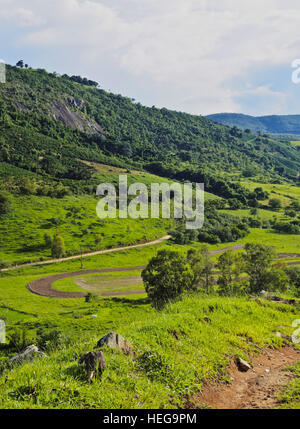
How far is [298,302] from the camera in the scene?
16.7m

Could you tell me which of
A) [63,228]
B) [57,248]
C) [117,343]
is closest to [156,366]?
[117,343]

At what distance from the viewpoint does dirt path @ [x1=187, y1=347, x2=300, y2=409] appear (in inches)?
294

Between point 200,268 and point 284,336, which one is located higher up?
point 284,336

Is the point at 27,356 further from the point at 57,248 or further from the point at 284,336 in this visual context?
the point at 57,248

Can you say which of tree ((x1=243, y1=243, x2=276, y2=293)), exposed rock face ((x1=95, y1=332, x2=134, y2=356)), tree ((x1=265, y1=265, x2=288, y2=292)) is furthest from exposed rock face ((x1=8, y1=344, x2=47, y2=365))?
tree ((x1=243, y1=243, x2=276, y2=293))

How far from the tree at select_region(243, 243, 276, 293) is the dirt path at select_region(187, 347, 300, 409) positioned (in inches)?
1854

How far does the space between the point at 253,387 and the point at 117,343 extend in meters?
4.31

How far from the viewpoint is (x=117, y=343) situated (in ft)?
28.6

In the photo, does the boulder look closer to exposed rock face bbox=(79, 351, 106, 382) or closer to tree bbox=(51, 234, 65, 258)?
exposed rock face bbox=(79, 351, 106, 382)

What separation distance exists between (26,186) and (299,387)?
15093 centimetres

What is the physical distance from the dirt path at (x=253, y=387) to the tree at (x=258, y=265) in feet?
154

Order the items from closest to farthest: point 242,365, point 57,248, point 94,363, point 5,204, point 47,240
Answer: point 94,363 < point 242,365 < point 57,248 < point 47,240 < point 5,204

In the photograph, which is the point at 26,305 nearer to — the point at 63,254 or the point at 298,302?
the point at 63,254

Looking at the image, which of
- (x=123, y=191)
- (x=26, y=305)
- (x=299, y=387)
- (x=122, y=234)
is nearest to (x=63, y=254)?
(x=122, y=234)
